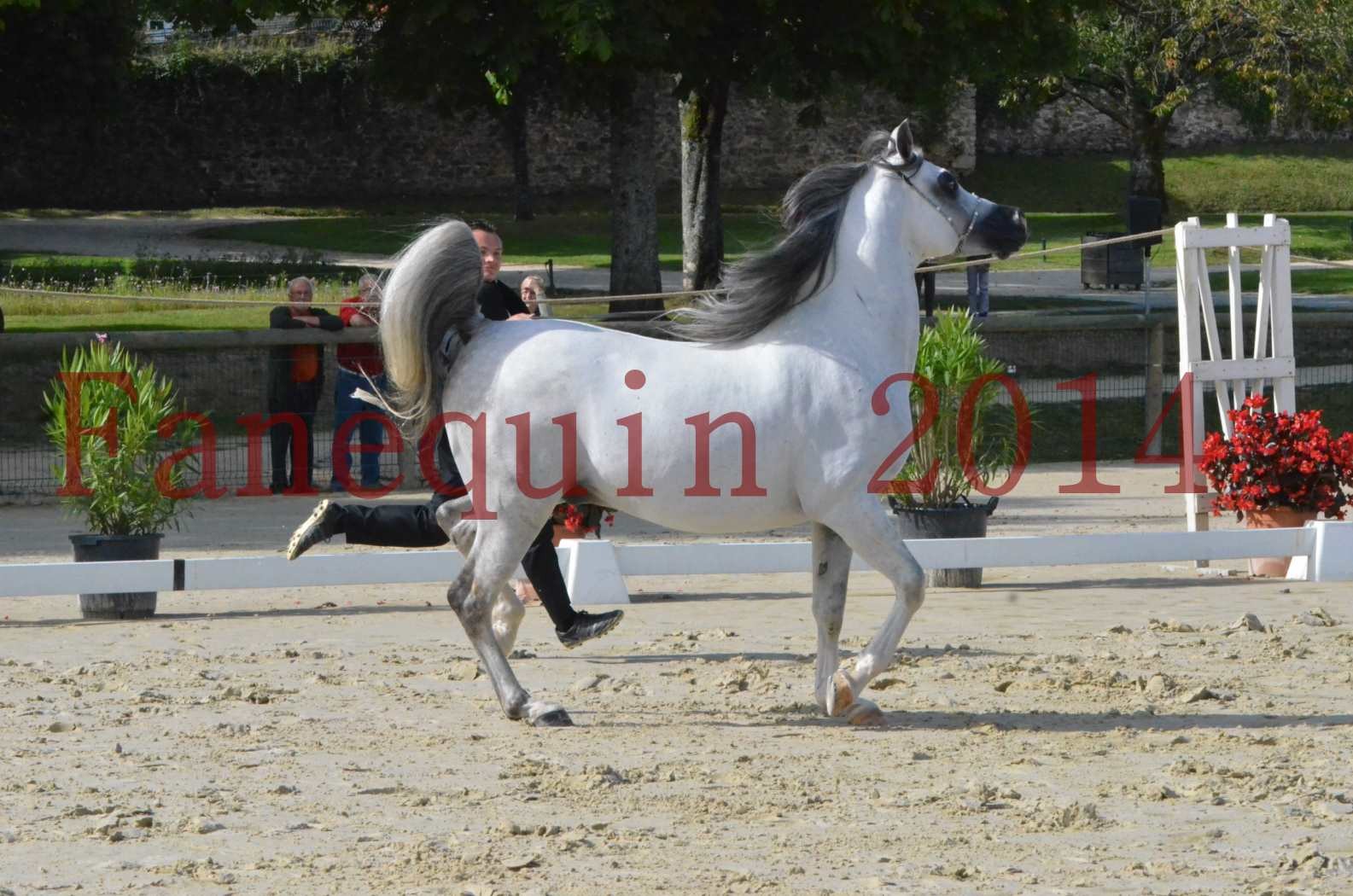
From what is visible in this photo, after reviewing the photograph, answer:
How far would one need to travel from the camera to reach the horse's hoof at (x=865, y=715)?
271 inches

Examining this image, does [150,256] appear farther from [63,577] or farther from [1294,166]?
[1294,166]

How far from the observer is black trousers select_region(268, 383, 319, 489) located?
14.0 metres

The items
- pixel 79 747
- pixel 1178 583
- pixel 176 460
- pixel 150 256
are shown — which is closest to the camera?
pixel 79 747

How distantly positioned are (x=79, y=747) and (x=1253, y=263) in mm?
27375

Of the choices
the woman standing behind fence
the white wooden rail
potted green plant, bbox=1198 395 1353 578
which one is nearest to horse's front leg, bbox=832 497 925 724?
the white wooden rail

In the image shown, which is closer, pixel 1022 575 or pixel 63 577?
pixel 63 577

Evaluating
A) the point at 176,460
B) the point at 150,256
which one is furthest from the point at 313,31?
the point at 176,460

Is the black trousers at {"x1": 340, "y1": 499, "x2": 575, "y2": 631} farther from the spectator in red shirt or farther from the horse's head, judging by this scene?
the spectator in red shirt

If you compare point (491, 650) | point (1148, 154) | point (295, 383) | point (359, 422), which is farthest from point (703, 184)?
point (1148, 154)

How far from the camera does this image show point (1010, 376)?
15.9m

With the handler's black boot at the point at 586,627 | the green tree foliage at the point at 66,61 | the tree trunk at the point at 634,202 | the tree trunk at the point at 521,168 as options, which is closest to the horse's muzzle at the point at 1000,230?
the handler's black boot at the point at 586,627

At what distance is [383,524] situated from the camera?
838 cm

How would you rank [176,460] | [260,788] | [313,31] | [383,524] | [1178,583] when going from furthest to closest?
1. [313,31]
2. [1178,583]
3. [176,460]
4. [383,524]
5. [260,788]

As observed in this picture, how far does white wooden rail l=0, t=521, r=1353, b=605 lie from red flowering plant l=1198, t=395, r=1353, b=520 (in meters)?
0.29
